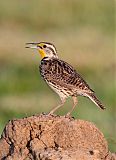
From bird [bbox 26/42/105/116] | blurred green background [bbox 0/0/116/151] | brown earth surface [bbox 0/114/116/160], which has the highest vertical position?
blurred green background [bbox 0/0/116/151]

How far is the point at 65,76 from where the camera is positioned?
39.5ft

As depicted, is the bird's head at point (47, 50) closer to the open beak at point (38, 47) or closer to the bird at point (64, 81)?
the open beak at point (38, 47)

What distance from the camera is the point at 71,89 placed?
1201cm

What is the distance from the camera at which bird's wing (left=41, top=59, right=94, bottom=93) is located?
1185cm

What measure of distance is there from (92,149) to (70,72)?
103 inches

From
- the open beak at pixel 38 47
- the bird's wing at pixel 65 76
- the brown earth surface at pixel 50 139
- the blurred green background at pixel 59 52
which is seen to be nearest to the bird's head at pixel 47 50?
the open beak at pixel 38 47

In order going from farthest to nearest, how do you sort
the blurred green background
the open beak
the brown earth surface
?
1. the blurred green background
2. the open beak
3. the brown earth surface

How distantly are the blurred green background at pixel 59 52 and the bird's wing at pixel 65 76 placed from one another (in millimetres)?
723

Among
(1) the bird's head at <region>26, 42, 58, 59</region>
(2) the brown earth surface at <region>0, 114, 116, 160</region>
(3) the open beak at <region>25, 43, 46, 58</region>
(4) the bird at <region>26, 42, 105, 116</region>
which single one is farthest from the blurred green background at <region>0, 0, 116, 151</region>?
(2) the brown earth surface at <region>0, 114, 116, 160</region>

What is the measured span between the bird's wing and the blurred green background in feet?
2.37

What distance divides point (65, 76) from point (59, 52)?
16.0 m

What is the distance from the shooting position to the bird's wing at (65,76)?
11852 millimetres

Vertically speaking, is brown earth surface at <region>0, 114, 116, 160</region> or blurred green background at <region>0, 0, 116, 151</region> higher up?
blurred green background at <region>0, 0, 116, 151</region>

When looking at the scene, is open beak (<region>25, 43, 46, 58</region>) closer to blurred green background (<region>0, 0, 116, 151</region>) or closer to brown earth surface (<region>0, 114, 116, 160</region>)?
blurred green background (<region>0, 0, 116, 151</region>)
